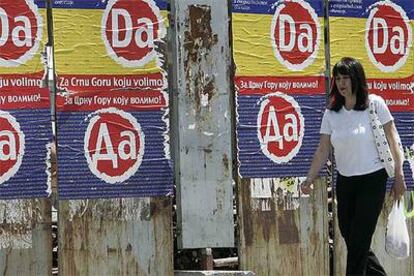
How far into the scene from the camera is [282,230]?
6.33 metres

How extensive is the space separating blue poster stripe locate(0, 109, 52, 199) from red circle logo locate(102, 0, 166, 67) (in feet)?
2.31

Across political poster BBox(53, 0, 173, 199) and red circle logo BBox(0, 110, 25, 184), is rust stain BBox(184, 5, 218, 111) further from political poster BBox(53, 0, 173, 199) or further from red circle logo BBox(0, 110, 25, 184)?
red circle logo BBox(0, 110, 25, 184)

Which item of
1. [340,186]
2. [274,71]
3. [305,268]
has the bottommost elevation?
[305,268]

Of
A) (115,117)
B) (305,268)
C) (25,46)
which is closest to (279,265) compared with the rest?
(305,268)

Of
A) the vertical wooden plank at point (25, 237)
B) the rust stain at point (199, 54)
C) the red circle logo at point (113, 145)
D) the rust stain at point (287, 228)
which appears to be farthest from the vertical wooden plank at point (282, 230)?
the vertical wooden plank at point (25, 237)

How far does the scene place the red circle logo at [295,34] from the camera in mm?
6344

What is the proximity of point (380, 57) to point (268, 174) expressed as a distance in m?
1.40

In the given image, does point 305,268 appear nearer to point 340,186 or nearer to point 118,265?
point 340,186

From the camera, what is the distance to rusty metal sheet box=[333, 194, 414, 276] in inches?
257

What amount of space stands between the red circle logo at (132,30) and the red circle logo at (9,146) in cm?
88

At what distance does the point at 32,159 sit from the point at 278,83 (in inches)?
78.9

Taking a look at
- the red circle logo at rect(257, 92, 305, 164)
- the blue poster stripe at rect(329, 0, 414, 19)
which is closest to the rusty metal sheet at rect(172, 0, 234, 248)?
the red circle logo at rect(257, 92, 305, 164)

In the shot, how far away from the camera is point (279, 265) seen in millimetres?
6312

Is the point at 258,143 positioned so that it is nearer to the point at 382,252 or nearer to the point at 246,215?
the point at 246,215
